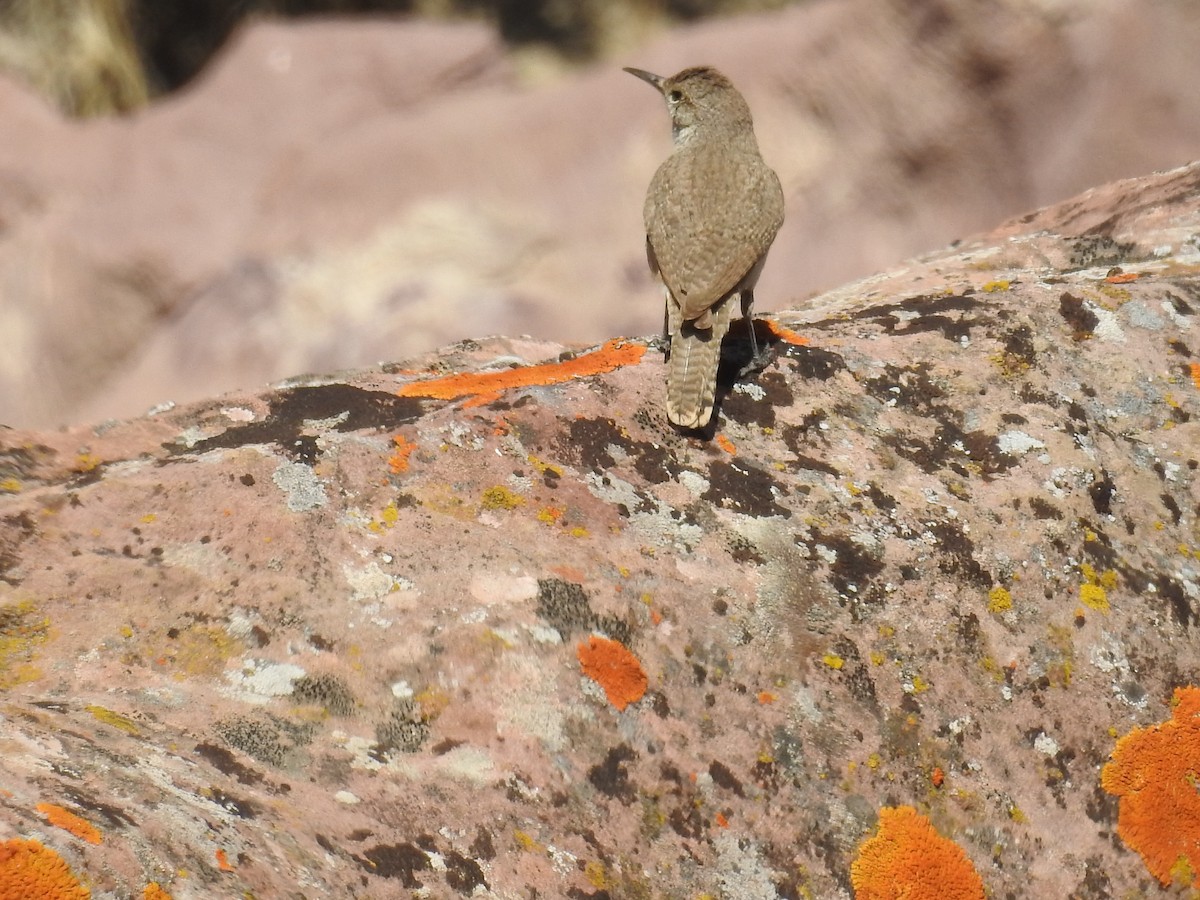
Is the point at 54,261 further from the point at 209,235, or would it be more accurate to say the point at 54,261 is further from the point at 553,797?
the point at 553,797

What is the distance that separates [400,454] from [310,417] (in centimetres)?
56

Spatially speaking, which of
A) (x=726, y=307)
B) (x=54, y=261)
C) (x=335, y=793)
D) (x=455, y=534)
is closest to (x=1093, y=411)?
(x=726, y=307)

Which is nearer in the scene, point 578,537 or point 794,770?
point 794,770

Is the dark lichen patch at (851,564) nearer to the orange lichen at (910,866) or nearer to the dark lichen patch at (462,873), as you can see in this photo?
the orange lichen at (910,866)

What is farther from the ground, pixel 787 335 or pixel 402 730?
pixel 787 335

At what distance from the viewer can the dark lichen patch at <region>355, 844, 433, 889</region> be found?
274 cm

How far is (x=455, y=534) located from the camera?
359 cm

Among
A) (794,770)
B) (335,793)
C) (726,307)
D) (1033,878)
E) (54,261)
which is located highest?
(726,307)

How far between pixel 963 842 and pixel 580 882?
105cm

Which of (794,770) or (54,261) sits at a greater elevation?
(794,770)

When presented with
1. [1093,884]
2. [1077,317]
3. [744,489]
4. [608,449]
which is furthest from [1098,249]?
[1093,884]

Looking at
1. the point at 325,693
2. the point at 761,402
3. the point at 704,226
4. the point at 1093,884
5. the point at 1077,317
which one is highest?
the point at 704,226

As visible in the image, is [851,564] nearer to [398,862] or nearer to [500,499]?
[500,499]

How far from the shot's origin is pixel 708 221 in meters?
Result: 4.98
